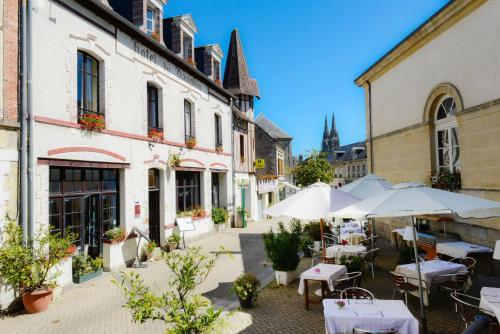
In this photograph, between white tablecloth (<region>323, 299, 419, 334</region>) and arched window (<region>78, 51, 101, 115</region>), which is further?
arched window (<region>78, 51, 101, 115</region>)

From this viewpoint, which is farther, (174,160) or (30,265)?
(174,160)

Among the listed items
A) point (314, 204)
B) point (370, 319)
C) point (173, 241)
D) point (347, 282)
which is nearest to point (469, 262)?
point (347, 282)

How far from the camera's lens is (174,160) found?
42.5 ft

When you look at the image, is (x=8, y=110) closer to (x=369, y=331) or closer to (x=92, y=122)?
(x=92, y=122)

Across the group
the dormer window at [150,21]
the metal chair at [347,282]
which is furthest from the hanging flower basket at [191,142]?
the metal chair at [347,282]

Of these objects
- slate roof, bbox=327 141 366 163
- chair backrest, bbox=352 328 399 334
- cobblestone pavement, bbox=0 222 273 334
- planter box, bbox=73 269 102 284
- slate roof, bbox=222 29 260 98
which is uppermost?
slate roof, bbox=222 29 260 98

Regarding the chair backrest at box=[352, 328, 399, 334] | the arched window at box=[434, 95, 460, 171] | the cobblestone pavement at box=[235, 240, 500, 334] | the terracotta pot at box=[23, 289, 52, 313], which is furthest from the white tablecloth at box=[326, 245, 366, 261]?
the terracotta pot at box=[23, 289, 52, 313]

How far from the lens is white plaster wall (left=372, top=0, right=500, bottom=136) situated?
8.60m

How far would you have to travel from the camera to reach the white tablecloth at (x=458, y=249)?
8133 millimetres

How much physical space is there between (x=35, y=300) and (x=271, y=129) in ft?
99.1

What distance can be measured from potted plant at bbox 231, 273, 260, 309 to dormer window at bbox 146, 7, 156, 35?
9840 millimetres

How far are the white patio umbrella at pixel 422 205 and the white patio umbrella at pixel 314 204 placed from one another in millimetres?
1400

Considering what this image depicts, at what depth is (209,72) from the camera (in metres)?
17.7

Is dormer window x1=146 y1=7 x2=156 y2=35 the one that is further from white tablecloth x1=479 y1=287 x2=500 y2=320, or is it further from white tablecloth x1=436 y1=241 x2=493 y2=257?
white tablecloth x1=479 y1=287 x2=500 y2=320
